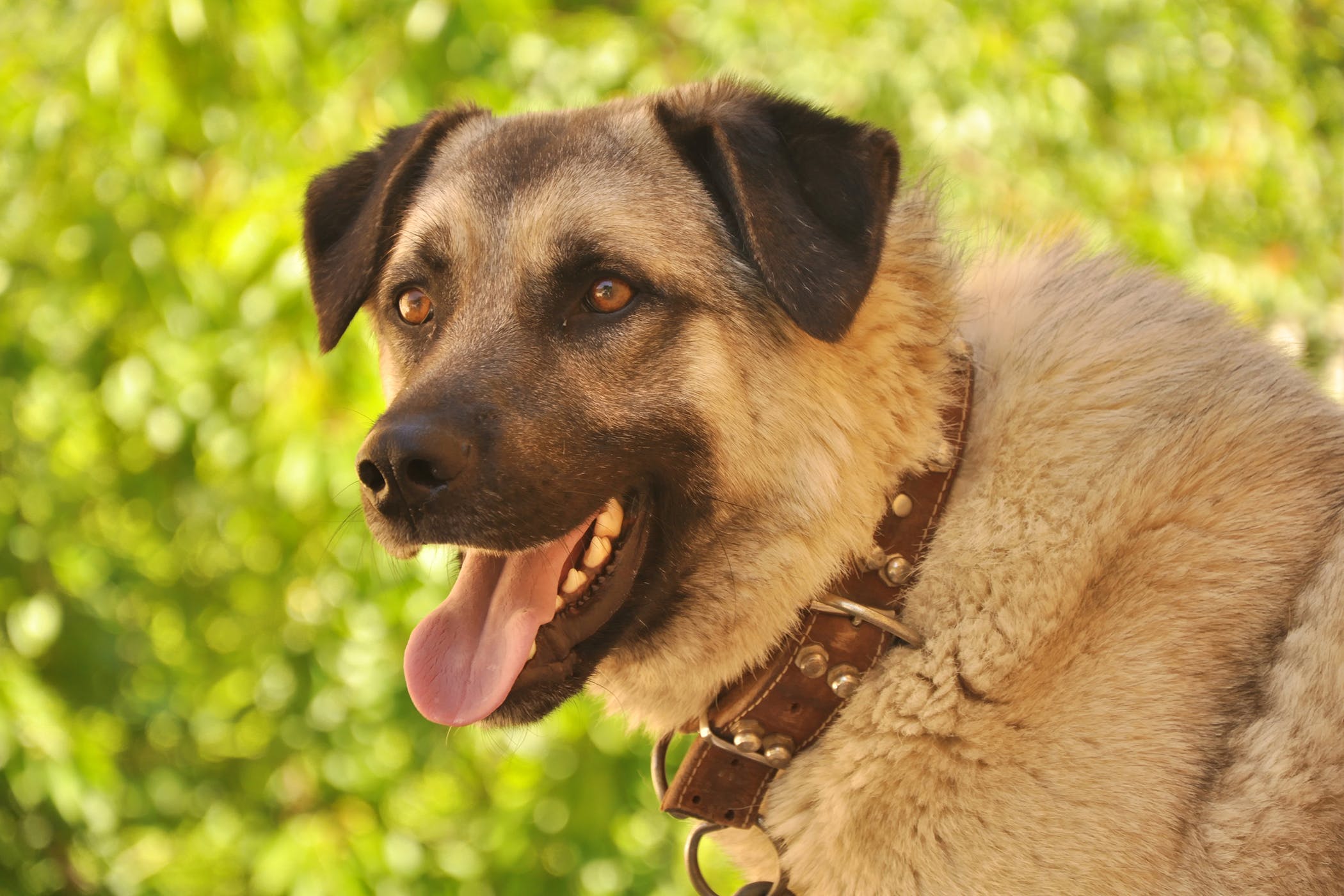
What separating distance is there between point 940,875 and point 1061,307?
3.55ft

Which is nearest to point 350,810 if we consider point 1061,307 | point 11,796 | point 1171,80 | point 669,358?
point 11,796

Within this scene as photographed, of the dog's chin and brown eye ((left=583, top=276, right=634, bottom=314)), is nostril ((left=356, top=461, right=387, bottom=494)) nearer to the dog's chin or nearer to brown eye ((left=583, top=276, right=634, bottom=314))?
the dog's chin

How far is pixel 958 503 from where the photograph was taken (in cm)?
206

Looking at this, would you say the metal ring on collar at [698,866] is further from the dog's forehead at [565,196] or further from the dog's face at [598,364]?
the dog's forehead at [565,196]

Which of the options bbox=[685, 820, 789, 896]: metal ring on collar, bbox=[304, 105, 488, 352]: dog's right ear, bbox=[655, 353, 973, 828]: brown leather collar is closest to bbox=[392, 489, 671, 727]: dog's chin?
bbox=[655, 353, 973, 828]: brown leather collar

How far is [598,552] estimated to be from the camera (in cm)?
215

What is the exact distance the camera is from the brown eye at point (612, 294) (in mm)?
2123

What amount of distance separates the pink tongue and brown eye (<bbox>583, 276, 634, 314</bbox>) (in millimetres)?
393

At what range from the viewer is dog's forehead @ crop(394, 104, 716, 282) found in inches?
84.9

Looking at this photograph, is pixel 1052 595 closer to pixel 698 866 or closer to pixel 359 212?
pixel 698 866

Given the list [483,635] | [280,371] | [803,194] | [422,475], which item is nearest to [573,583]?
[483,635]

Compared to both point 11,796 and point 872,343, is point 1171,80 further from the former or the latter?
point 11,796

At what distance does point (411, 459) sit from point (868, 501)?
803 millimetres

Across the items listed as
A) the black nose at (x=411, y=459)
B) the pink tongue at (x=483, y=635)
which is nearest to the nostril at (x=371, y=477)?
the black nose at (x=411, y=459)
